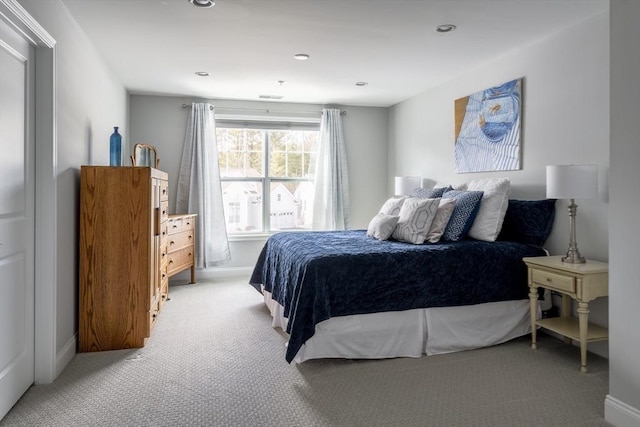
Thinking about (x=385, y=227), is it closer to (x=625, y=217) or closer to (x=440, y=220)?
(x=440, y=220)

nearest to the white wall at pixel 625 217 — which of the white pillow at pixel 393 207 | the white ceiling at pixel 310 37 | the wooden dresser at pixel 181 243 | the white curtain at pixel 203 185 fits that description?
the white ceiling at pixel 310 37

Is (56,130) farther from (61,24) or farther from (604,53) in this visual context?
(604,53)

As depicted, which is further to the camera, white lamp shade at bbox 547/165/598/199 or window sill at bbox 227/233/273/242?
window sill at bbox 227/233/273/242

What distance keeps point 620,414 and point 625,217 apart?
0.94 metres

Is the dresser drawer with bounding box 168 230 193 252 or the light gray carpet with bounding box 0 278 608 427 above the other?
the dresser drawer with bounding box 168 230 193 252

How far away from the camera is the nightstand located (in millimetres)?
2596

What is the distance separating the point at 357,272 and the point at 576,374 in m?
1.48

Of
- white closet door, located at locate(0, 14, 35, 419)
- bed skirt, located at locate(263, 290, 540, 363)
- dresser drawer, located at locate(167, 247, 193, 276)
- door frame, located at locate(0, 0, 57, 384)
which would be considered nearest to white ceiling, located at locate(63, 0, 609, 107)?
door frame, located at locate(0, 0, 57, 384)

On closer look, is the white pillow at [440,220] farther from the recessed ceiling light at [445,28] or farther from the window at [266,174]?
the window at [266,174]

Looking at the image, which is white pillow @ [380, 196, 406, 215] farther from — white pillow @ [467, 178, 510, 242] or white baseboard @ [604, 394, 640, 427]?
white baseboard @ [604, 394, 640, 427]

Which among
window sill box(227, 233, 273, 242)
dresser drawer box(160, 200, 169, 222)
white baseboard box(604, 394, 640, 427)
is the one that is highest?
dresser drawer box(160, 200, 169, 222)

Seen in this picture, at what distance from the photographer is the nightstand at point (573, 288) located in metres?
2.60

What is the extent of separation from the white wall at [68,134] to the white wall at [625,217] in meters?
2.93

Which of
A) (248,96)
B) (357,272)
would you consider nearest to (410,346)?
(357,272)
